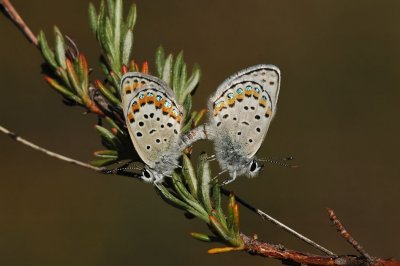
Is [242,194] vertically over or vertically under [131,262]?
over

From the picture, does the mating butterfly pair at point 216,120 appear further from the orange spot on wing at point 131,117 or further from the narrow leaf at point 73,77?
the narrow leaf at point 73,77

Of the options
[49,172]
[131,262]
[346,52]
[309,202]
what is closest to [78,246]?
[131,262]

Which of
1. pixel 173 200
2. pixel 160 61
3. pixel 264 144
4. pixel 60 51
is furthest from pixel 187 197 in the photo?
pixel 264 144

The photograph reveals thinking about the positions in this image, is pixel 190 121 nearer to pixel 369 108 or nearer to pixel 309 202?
pixel 309 202

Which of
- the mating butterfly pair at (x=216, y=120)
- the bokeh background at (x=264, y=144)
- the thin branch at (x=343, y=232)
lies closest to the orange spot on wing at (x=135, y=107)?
the mating butterfly pair at (x=216, y=120)

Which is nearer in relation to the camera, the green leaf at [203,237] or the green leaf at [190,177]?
the green leaf at [203,237]

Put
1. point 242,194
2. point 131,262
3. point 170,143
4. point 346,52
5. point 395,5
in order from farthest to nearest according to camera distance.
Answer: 1. point 395,5
2. point 346,52
3. point 242,194
4. point 131,262
5. point 170,143

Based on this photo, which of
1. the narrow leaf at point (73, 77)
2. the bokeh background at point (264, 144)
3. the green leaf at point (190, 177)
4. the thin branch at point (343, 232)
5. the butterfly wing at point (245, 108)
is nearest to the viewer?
the thin branch at point (343, 232)
